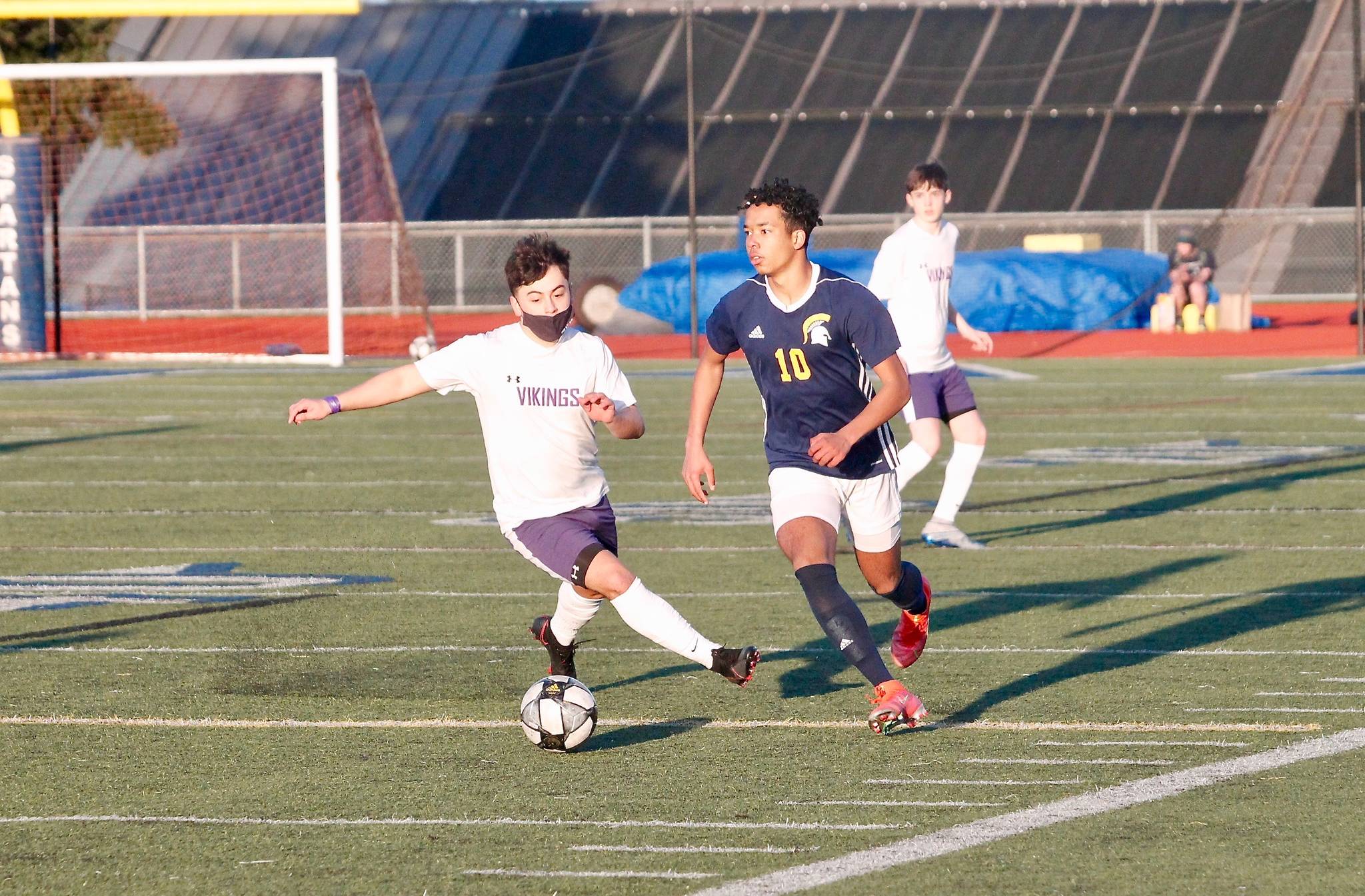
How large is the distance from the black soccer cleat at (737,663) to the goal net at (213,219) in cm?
2472

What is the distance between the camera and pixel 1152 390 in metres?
22.7

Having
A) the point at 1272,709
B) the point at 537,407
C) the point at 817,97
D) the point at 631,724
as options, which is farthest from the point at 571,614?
the point at 817,97

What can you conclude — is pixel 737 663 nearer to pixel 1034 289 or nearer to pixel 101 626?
pixel 101 626

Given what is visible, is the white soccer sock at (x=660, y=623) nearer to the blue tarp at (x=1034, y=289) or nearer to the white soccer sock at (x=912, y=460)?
the white soccer sock at (x=912, y=460)

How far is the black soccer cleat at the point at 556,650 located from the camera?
7363 mm

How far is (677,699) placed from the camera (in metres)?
7.43

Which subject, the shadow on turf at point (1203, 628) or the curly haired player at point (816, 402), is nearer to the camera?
the curly haired player at point (816, 402)

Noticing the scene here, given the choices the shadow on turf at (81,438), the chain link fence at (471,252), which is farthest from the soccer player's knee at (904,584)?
the chain link fence at (471,252)

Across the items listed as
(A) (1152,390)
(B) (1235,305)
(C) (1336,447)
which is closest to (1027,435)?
(C) (1336,447)

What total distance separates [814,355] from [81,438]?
12.9 m

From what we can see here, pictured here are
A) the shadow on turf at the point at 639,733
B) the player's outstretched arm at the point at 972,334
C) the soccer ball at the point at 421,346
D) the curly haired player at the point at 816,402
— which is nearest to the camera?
the shadow on turf at the point at 639,733

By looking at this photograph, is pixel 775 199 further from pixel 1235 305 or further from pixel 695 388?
pixel 1235 305

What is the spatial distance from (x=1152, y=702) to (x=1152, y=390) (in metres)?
16.0

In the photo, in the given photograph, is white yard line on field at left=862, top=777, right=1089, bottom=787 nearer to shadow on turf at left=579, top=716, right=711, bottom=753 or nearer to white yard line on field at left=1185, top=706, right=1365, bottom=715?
shadow on turf at left=579, top=716, right=711, bottom=753
